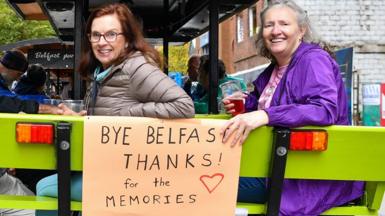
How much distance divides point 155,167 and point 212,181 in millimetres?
268

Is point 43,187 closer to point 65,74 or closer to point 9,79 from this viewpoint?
point 9,79

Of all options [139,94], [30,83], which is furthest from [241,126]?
[30,83]

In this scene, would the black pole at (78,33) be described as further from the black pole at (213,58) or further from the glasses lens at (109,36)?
the glasses lens at (109,36)

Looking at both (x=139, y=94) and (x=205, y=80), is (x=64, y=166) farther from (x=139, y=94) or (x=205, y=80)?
(x=205, y=80)

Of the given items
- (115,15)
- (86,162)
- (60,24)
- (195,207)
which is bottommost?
(195,207)

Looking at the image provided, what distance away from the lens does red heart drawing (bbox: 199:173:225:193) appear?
2.48 meters

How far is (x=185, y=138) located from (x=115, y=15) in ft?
2.69

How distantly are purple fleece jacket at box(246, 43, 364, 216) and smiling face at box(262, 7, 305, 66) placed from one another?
0.08 m

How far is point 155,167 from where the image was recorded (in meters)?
2.44

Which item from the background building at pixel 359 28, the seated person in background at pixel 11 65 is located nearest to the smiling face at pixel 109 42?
the seated person in background at pixel 11 65

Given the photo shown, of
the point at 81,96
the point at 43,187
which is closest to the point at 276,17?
the point at 43,187

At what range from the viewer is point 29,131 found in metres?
2.36

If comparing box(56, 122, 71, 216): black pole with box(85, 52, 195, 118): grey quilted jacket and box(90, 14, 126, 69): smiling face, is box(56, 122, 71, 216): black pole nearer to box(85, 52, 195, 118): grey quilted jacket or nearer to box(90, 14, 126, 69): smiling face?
box(85, 52, 195, 118): grey quilted jacket

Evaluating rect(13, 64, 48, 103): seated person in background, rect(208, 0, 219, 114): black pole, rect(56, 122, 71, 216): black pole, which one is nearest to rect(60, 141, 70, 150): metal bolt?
rect(56, 122, 71, 216): black pole
